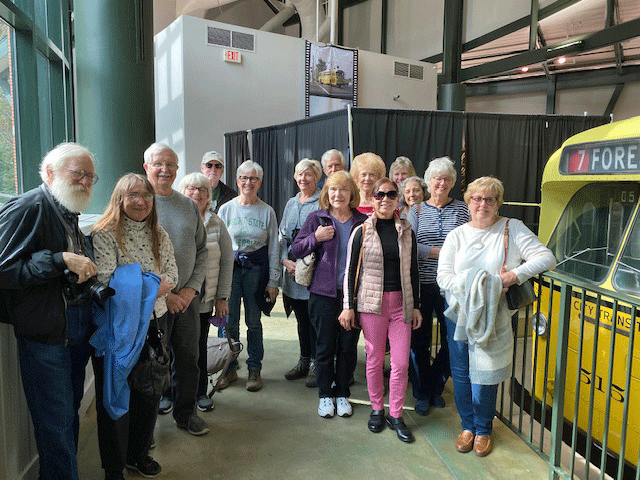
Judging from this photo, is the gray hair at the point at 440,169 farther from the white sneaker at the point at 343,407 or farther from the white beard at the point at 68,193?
the white beard at the point at 68,193

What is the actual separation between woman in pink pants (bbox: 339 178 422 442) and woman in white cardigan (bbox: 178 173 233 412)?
79 cm

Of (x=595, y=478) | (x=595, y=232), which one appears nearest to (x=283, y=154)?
(x=595, y=232)

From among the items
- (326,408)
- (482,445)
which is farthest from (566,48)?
(326,408)

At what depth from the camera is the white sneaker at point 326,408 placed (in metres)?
3.16

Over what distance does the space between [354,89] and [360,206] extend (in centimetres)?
660

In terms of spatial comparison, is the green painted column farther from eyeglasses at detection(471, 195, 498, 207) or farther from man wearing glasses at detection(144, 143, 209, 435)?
eyeglasses at detection(471, 195, 498, 207)

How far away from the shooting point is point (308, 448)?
9.20 ft

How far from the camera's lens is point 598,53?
10.1m

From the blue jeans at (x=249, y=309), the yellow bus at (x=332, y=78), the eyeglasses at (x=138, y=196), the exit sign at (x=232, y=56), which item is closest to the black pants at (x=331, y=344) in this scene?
the blue jeans at (x=249, y=309)

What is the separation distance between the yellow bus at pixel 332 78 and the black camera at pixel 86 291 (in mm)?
7772

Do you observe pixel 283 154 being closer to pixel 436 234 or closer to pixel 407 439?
pixel 436 234

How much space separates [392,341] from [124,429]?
5.17 ft

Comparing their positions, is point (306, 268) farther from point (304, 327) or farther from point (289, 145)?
point (289, 145)

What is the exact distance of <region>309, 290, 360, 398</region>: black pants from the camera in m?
3.09
